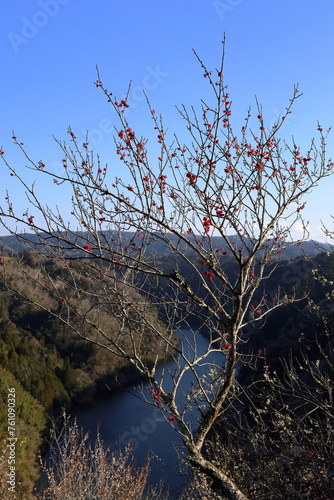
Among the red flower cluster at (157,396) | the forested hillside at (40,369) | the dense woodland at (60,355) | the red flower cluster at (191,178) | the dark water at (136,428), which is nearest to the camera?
the red flower cluster at (191,178)

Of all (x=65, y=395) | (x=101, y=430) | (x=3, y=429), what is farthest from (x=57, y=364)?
(x=3, y=429)

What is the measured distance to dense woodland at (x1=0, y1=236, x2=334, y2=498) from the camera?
933 inches

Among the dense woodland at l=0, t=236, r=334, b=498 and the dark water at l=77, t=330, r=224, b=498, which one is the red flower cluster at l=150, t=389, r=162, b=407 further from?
the dense woodland at l=0, t=236, r=334, b=498

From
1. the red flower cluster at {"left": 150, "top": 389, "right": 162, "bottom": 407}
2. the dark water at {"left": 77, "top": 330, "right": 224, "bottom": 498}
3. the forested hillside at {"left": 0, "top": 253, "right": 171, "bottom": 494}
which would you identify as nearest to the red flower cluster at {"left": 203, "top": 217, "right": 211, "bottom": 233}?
the red flower cluster at {"left": 150, "top": 389, "right": 162, "bottom": 407}

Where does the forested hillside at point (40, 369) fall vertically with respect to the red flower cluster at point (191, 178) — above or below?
below

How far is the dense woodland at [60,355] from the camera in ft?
77.8

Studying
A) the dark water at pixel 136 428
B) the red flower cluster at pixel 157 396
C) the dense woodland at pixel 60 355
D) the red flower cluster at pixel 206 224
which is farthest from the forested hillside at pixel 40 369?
the red flower cluster at pixel 206 224

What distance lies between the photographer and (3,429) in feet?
59.7

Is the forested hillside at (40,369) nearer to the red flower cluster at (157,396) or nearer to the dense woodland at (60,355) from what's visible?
the dense woodland at (60,355)

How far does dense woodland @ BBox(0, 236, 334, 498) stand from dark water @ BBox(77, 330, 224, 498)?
238cm

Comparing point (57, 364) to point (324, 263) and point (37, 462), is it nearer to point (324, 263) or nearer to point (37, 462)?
point (37, 462)

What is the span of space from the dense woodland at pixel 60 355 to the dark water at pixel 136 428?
2.38 m

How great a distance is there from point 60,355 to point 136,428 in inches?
568

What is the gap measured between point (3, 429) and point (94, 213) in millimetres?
18360
